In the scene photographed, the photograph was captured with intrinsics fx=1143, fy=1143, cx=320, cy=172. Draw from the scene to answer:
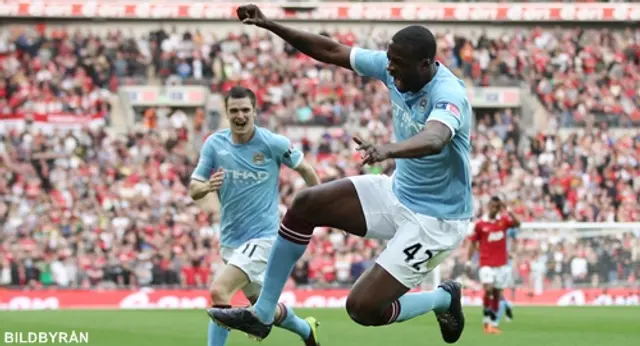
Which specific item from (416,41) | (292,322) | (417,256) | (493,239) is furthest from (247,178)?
(493,239)

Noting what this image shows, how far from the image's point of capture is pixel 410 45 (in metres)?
7.54

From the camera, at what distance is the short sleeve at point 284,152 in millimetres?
10625

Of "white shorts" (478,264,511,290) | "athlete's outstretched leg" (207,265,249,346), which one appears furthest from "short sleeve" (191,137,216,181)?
"white shorts" (478,264,511,290)

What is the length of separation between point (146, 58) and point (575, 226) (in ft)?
44.1

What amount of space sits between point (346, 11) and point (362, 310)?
25214mm

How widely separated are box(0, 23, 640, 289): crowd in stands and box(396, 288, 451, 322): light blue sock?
13555 mm

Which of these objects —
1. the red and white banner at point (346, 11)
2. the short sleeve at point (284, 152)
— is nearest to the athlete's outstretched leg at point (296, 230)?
the short sleeve at point (284, 152)

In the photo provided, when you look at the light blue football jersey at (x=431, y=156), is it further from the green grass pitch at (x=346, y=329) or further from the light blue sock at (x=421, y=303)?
the green grass pitch at (x=346, y=329)

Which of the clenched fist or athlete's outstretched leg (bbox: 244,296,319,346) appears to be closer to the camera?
the clenched fist

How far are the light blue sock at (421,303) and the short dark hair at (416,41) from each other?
201 centimetres

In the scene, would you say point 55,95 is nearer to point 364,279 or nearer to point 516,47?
point 516,47

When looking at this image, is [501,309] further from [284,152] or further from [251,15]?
[251,15]

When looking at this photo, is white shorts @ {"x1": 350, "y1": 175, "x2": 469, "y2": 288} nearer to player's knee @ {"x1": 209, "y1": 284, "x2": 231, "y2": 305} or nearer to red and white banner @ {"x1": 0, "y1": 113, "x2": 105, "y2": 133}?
player's knee @ {"x1": 209, "y1": 284, "x2": 231, "y2": 305}

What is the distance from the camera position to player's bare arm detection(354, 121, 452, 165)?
6.48 m
